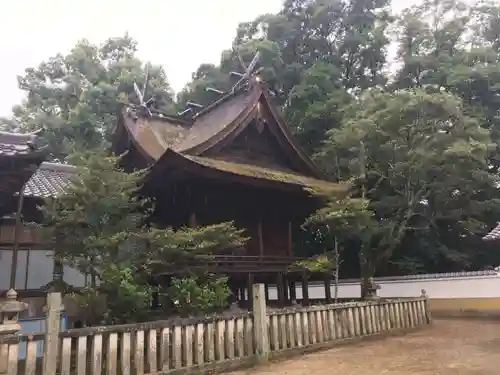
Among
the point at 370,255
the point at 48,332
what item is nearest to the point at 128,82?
the point at 370,255

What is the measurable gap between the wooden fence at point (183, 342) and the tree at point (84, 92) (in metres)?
19.7

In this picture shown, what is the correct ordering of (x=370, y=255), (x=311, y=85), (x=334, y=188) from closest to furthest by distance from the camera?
(x=334, y=188)
(x=370, y=255)
(x=311, y=85)

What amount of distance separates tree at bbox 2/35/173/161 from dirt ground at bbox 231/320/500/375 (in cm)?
2042

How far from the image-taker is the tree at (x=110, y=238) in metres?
8.85

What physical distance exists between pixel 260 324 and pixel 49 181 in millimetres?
9175

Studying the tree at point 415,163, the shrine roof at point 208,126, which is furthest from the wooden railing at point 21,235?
the tree at point 415,163

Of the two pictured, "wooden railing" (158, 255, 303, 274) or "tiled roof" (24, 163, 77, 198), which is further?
"tiled roof" (24, 163, 77, 198)

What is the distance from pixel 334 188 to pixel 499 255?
40.4ft

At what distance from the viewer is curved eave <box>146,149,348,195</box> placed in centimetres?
1127

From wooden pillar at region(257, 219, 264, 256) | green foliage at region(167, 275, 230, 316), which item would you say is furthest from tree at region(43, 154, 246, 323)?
wooden pillar at region(257, 219, 264, 256)

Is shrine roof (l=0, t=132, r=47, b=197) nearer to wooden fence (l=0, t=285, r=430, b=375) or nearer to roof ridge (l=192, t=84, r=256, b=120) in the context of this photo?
wooden fence (l=0, t=285, r=430, b=375)

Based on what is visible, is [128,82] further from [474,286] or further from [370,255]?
[474,286]

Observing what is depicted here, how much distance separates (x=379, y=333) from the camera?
38.1 ft

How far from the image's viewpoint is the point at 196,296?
9.05 m
